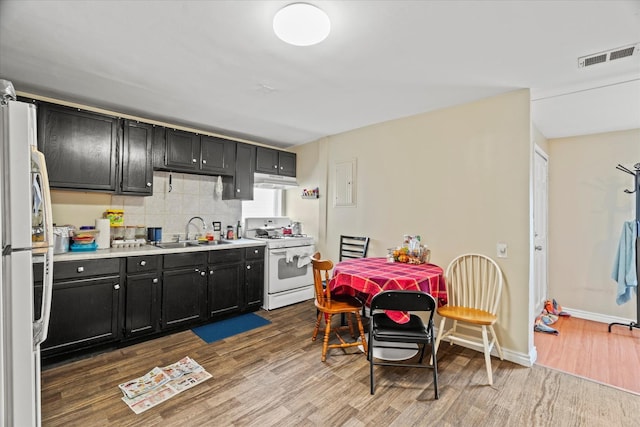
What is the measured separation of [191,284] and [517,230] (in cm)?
333

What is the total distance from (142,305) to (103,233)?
87 centimetres

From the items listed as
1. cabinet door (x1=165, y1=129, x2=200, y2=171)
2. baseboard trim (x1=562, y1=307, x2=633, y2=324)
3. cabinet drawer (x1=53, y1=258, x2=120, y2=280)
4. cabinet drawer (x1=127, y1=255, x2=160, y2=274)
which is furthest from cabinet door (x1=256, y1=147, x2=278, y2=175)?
baseboard trim (x1=562, y1=307, x2=633, y2=324)

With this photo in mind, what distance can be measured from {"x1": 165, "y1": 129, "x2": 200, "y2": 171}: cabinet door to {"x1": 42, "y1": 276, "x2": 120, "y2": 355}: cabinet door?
4.76 ft

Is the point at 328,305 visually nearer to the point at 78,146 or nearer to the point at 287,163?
the point at 287,163

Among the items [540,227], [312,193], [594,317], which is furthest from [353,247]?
[594,317]

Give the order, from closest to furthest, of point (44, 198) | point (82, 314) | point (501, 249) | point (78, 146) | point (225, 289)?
point (44, 198) < point (82, 314) < point (501, 249) < point (78, 146) < point (225, 289)

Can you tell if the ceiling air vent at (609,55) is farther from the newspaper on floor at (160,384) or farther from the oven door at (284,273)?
the newspaper on floor at (160,384)

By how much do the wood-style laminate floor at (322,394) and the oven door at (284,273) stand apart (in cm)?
119

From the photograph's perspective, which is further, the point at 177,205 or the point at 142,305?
the point at 177,205

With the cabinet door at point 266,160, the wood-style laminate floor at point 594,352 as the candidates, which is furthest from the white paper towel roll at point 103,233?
the wood-style laminate floor at point 594,352

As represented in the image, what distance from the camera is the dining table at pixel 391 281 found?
2436mm

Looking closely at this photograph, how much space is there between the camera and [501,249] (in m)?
2.75

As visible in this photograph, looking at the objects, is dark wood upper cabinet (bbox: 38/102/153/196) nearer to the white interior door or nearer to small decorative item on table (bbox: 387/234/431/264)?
Answer: small decorative item on table (bbox: 387/234/431/264)

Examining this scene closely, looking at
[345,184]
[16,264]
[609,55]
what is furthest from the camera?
[345,184]
